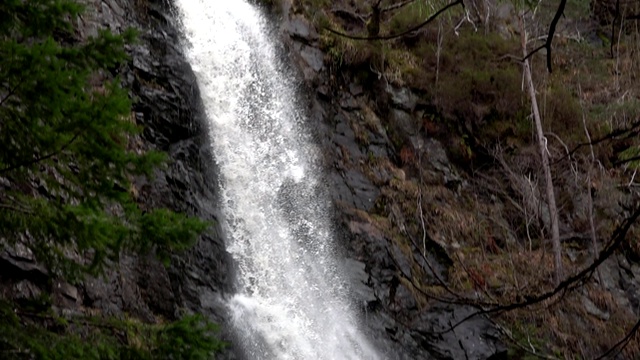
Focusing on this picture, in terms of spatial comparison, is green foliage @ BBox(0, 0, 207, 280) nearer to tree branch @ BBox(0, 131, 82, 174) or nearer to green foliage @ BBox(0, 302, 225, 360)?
tree branch @ BBox(0, 131, 82, 174)

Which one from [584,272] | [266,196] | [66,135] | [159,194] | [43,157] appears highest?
[266,196]

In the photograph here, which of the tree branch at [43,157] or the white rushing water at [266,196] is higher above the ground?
the white rushing water at [266,196]

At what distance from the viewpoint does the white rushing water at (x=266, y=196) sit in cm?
891

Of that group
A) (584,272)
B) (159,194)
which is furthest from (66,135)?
(159,194)

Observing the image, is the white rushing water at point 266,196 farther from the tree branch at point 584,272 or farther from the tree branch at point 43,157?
the tree branch at point 584,272

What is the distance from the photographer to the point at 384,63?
48.5 ft

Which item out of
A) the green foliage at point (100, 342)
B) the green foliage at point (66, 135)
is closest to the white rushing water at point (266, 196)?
the green foliage at point (100, 342)

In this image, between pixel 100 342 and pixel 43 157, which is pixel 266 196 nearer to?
pixel 100 342

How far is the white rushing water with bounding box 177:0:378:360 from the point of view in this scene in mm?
8914

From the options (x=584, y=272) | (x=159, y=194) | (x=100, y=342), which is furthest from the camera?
(x=159, y=194)

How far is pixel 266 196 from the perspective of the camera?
10.9m

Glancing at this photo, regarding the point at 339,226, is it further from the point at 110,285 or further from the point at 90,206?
the point at 90,206

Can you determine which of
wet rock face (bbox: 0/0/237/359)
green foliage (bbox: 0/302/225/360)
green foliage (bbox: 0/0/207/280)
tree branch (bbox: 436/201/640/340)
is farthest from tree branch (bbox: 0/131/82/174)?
wet rock face (bbox: 0/0/237/359)

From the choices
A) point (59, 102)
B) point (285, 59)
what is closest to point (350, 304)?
point (285, 59)
